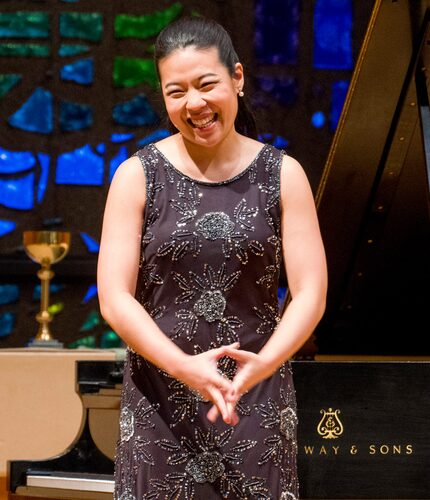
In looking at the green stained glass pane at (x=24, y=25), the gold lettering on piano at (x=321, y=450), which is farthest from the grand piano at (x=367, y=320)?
the green stained glass pane at (x=24, y=25)

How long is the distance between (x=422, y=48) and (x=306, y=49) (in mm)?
3909

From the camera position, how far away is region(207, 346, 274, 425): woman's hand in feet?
5.21

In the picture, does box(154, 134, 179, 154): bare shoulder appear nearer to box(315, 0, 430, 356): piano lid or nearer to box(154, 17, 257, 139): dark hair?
box(154, 17, 257, 139): dark hair

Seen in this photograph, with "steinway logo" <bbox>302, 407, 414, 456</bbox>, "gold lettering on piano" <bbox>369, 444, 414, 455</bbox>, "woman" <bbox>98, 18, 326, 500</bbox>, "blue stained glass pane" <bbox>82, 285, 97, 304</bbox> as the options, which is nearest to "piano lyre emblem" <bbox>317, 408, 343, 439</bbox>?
"steinway logo" <bbox>302, 407, 414, 456</bbox>

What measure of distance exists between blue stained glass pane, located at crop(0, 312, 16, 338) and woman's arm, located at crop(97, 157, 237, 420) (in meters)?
5.39

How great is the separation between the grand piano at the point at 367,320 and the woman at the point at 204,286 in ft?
4.47

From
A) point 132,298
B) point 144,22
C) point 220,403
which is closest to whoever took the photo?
point 220,403

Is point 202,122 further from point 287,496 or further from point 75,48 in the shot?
point 75,48

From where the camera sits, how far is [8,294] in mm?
7051

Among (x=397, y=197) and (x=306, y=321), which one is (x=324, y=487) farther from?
(x=306, y=321)

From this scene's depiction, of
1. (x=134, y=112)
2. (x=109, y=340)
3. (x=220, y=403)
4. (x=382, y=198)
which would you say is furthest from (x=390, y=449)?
(x=134, y=112)

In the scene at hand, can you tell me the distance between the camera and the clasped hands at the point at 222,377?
61.7 inches

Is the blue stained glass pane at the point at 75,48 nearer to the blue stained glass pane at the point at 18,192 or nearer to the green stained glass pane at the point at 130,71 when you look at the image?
the green stained glass pane at the point at 130,71

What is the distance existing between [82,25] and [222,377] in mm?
5936
